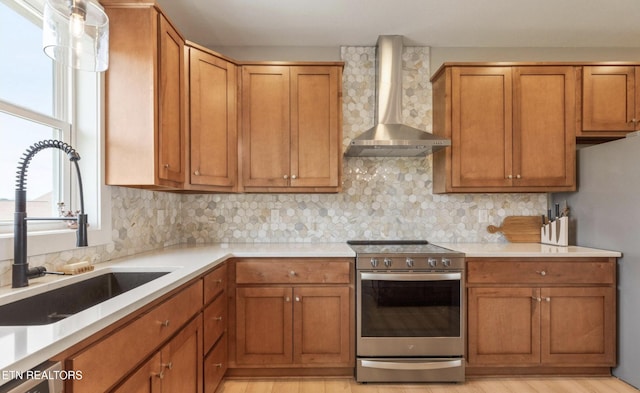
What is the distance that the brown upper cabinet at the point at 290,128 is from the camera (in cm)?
277

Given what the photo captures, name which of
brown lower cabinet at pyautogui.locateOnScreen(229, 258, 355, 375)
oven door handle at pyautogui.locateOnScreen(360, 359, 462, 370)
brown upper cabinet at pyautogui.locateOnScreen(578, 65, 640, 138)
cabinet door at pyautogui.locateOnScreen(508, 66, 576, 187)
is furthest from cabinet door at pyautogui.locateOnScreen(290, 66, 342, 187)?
brown upper cabinet at pyautogui.locateOnScreen(578, 65, 640, 138)

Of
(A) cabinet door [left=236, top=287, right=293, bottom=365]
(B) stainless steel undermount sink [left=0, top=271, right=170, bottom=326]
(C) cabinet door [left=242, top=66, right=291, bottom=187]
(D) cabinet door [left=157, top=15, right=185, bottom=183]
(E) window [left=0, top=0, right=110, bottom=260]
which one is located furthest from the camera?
(C) cabinet door [left=242, top=66, right=291, bottom=187]

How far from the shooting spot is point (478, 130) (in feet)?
9.14

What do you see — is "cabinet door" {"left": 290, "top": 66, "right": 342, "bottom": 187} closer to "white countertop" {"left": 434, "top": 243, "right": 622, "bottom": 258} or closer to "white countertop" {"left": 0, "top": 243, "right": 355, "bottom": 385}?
"white countertop" {"left": 0, "top": 243, "right": 355, "bottom": 385}

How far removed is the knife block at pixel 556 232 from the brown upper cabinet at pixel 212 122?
2.60m

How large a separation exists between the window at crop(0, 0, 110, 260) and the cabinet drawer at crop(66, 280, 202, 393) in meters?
0.69

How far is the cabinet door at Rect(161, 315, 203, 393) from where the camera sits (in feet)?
4.83

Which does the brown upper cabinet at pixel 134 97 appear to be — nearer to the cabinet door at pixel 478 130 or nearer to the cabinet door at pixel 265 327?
the cabinet door at pixel 265 327

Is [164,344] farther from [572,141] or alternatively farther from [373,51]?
[572,141]

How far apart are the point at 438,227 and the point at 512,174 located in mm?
742

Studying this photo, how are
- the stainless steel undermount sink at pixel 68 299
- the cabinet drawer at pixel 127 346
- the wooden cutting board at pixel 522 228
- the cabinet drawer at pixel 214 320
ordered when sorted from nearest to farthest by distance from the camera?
the cabinet drawer at pixel 127 346 → the stainless steel undermount sink at pixel 68 299 → the cabinet drawer at pixel 214 320 → the wooden cutting board at pixel 522 228

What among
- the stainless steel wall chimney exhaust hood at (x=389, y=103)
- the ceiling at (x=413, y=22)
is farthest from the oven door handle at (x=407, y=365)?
the ceiling at (x=413, y=22)

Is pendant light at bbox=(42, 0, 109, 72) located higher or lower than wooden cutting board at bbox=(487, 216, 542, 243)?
higher

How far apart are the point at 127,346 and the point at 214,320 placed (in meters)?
0.99
